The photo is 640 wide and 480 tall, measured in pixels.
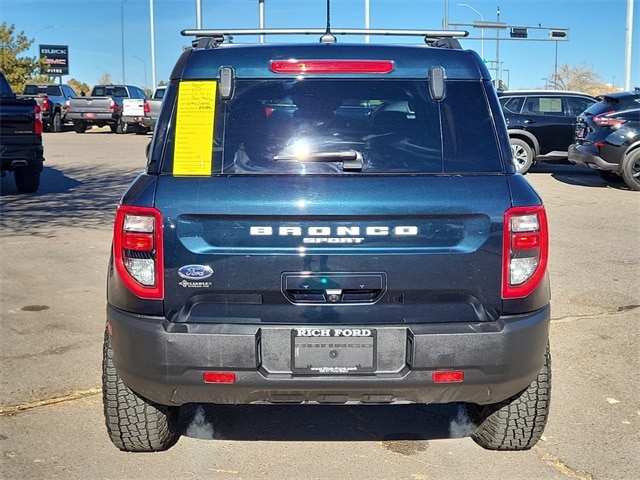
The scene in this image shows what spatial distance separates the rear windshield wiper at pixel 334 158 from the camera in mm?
3367

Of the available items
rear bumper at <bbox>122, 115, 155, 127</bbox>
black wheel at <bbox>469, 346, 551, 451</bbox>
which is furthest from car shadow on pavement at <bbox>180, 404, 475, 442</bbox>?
rear bumper at <bbox>122, 115, 155, 127</bbox>

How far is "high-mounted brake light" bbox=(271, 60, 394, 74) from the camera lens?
3.47 metres

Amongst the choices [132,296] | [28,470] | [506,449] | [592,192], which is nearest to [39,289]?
[28,470]

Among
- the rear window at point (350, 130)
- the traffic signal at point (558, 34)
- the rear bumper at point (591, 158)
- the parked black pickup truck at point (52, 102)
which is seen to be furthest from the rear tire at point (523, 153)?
the traffic signal at point (558, 34)

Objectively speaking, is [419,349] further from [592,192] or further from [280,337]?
[592,192]

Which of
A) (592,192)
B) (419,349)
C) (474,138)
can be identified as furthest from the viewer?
(592,192)

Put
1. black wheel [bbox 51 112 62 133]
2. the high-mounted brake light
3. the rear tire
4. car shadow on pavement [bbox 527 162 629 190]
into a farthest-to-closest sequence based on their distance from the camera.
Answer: black wheel [bbox 51 112 62 133] < the rear tire < car shadow on pavement [bbox 527 162 629 190] < the high-mounted brake light

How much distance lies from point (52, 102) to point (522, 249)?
3139 cm

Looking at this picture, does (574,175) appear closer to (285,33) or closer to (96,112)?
(285,33)

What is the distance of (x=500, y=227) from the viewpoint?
326 cm

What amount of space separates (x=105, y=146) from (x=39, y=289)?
1854 centimetres

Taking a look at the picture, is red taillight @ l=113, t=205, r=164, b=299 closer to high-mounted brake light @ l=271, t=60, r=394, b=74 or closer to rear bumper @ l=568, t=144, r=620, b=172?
high-mounted brake light @ l=271, t=60, r=394, b=74

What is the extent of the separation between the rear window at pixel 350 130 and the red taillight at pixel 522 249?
0.78ft

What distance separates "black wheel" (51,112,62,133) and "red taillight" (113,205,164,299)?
30.9 m
